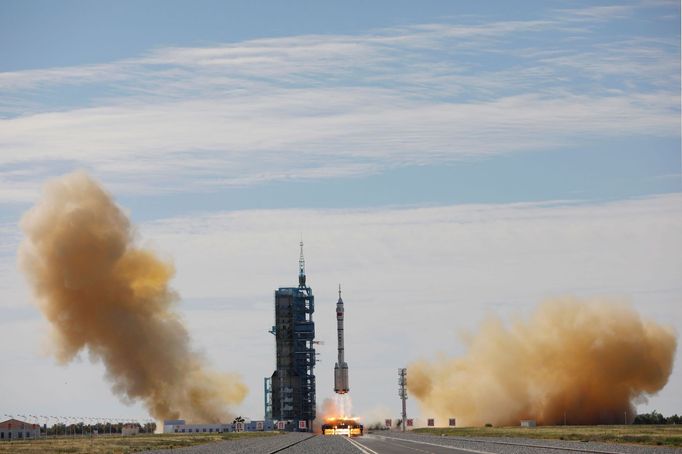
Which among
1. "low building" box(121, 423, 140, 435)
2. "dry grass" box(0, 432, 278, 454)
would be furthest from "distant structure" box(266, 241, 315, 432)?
"dry grass" box(0, 432, 278, 454)

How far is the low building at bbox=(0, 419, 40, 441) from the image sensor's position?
19000 centimetres

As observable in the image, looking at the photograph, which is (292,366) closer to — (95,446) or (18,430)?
(18,430)

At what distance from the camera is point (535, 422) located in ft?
580

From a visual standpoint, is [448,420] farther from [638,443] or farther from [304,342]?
[638,443]

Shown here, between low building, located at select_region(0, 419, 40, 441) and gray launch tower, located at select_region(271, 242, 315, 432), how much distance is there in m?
40.4

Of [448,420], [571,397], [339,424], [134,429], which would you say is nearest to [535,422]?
[571,397]

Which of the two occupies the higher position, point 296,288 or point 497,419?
point 296,288

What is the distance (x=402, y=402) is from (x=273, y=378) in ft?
72.3

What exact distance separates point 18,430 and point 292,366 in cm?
4684

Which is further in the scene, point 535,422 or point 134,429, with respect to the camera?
point 134,429

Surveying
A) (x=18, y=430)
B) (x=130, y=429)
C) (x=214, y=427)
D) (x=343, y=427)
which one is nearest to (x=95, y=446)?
(x=343, y=427)

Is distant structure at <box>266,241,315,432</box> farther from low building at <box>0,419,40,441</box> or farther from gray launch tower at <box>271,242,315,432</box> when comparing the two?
low building at <box>0,419,40,441</box>

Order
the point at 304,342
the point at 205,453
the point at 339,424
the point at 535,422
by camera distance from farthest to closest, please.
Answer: the point at 304,342 < the point at 535,422 < the point at 339,424 < the point at 205,453

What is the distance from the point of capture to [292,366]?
188m
